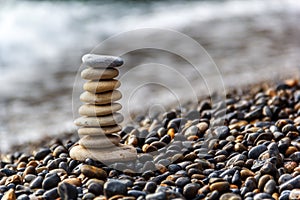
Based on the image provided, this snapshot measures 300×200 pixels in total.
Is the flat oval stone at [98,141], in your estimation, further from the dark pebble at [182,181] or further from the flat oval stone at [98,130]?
the dark pebble at [182,181]

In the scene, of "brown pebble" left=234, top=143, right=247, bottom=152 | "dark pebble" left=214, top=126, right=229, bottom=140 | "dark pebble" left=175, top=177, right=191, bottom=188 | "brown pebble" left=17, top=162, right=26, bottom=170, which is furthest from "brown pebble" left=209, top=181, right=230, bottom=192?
"brown pebble" left=17, top=162, right=26, bottom=170

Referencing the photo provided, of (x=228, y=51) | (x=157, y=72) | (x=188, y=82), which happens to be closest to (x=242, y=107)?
(x=188, y=82)

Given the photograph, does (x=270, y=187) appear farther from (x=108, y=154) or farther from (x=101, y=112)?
(x=101, y=112)

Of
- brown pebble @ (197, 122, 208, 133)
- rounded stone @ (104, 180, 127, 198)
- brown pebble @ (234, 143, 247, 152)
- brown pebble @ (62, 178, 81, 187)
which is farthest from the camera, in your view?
brown pebble @ (197, 122, 208, 133)

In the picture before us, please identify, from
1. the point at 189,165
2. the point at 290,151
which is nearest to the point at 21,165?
the point at 189,165

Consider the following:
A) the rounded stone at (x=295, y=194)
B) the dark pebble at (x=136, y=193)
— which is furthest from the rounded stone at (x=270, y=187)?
the dark pebble at (x=136, y=193)

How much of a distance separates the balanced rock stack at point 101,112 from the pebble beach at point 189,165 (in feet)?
0.27

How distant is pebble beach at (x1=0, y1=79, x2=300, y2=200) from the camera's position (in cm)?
297

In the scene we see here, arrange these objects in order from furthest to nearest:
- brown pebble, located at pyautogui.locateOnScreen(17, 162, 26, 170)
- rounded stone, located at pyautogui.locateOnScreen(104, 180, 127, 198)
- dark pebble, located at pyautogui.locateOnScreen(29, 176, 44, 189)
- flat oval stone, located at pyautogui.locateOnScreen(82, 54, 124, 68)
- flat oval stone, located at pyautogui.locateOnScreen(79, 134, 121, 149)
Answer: brown pebble, located at pyautogui.locateOnScreen(17, 162, 26, 170)
flat oval stone, located at pyautogui.locateOnScreen(79, 134, 121, 149)
flat oval stone, located at pyautogui.locateOnScreen(82, 54, 124, 68)
dark pebble, located at pyautogui.locateOnScreen(29, 176, 44, 189)
rounded stone, located at pyautogui.locateOnScreen(104, 180, 127, 198)

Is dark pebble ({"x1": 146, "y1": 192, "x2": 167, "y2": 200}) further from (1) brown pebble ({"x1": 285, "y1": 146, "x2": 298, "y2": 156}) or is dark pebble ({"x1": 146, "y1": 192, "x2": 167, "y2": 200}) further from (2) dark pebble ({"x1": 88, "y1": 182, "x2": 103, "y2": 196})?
(1) brown pebble ({"x1": 285, "y1": 146, "x2": 298, "y2": 156})

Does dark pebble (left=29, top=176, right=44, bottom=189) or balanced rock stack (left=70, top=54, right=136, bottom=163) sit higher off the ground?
balanced rock stack (left=70, top=54, right=136, bottom=163)

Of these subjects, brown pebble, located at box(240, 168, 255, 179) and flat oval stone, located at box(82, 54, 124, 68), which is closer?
brown pebble, located at box(240, 168, 255, 179)

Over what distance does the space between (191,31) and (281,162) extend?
874 centimetres

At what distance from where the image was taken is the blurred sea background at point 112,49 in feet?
21.5
